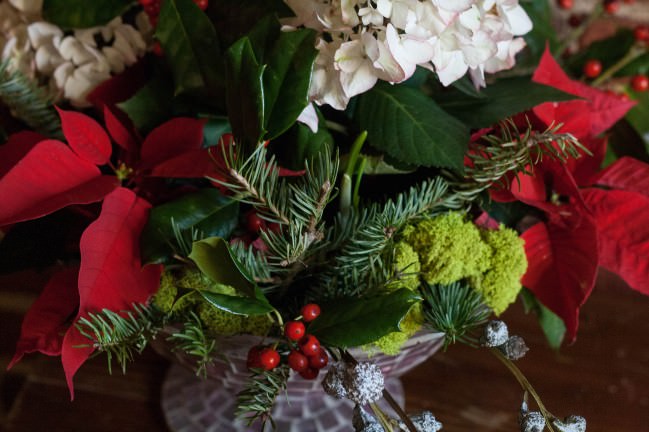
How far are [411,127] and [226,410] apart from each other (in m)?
0.37

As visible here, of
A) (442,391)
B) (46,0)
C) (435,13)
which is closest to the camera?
(435,13)

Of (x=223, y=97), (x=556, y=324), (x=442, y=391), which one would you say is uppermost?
(x=223, y=97)

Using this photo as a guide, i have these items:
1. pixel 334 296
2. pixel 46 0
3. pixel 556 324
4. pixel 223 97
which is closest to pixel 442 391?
pixel 556 324

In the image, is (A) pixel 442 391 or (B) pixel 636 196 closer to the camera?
(B) pixel 636 196

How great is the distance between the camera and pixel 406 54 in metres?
0.43

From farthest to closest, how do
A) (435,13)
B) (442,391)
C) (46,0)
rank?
(442,391)
(46,0)
(435,13)

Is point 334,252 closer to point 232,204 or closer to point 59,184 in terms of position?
point 232,204

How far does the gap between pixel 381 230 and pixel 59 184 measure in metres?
0.22

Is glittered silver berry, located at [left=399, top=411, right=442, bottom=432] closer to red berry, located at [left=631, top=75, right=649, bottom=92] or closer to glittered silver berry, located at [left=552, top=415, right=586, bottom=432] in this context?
glittered silver berry, located at [left=552, top=415, right=586, bottom=432]

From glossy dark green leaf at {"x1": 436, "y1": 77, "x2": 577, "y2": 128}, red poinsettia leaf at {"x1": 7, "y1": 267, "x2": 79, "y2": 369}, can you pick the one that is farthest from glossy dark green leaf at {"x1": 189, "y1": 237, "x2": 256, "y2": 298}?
glossy dark green leaf at {"x1": 436, "y1": 77, "x2": 577, "y2": 128}

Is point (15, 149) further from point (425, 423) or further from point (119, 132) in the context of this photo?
point (425, 423)

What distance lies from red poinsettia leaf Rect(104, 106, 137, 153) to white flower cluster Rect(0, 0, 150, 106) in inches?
1.8

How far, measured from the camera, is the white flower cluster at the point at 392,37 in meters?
0.42

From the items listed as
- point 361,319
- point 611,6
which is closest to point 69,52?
point 361,319
